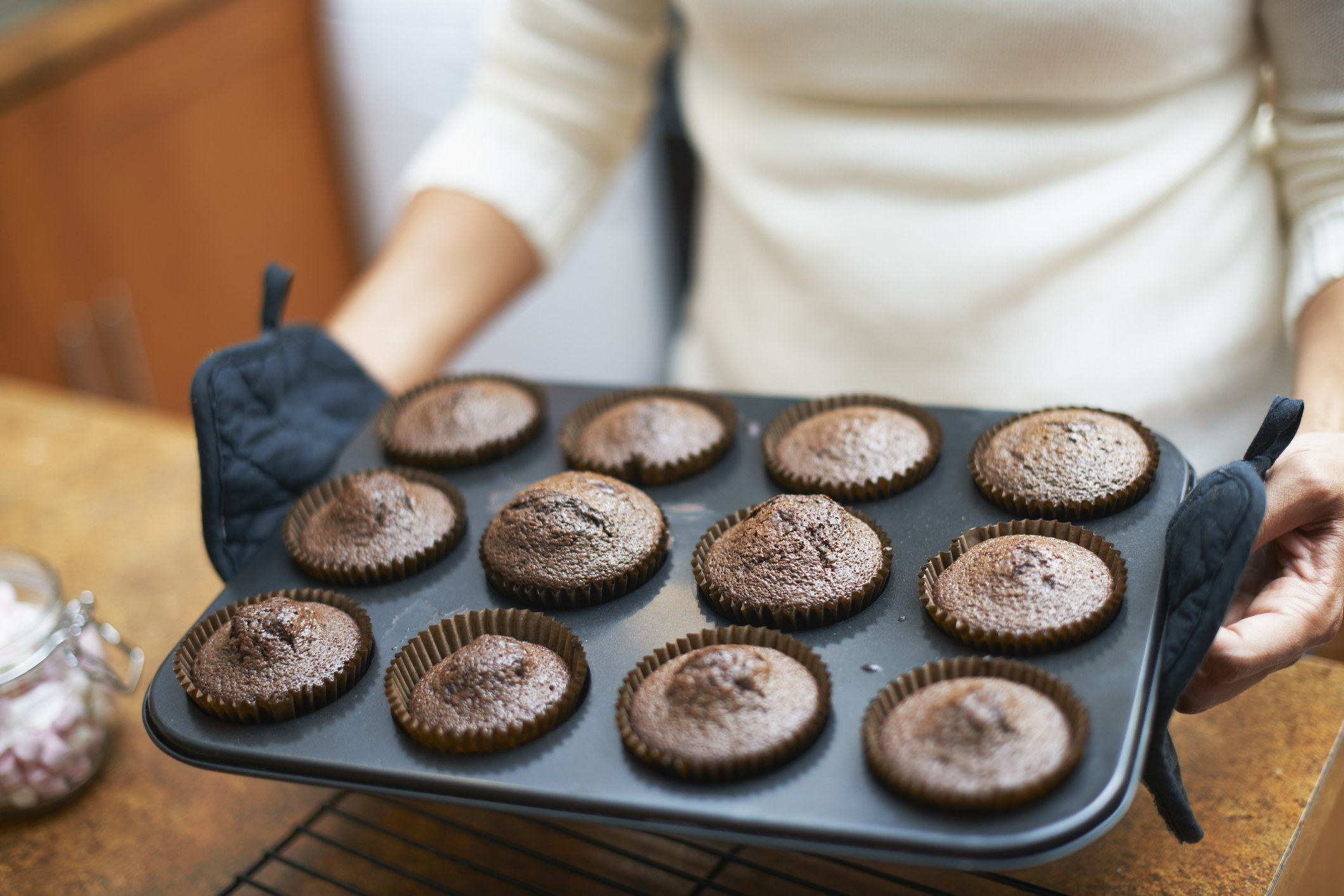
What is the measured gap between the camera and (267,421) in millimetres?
1246

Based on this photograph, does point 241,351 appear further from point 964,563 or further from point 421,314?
point 964,563

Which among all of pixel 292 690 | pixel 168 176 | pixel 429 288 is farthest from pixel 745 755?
pixel 168 176

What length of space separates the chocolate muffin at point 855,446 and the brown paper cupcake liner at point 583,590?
20 cm

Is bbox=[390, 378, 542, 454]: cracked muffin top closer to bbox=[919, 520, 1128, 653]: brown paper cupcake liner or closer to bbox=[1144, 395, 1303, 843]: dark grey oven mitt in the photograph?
bbox=[919, 520, 1128, 653]: brown paper cupcake liner

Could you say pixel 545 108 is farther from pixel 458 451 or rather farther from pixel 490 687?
pixel 490 687

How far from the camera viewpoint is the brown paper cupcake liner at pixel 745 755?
2.79 ft

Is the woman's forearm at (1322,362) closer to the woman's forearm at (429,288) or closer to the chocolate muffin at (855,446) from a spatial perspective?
the chocolate muffin at (855,446)

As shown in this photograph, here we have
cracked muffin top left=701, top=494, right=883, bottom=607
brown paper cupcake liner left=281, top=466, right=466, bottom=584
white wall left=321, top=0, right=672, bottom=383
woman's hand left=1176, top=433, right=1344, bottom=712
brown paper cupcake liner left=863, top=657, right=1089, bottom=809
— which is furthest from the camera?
white wall left=321, top=0, right=672, bottom=383

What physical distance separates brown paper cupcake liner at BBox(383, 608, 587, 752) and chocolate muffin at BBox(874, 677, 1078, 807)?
274 mm

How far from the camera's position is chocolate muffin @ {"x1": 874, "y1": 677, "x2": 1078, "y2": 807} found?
0.79 metres

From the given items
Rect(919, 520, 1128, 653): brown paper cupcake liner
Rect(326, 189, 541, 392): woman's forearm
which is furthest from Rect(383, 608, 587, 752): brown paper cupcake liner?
Rect(326, 189, 541, 392): woman's forearm

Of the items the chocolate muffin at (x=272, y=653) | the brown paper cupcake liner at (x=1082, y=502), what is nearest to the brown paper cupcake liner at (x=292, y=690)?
the chocolate muffin at (x=272, y=653)

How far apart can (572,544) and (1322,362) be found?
31.5 inches

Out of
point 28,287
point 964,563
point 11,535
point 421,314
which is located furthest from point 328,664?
point 28,287
